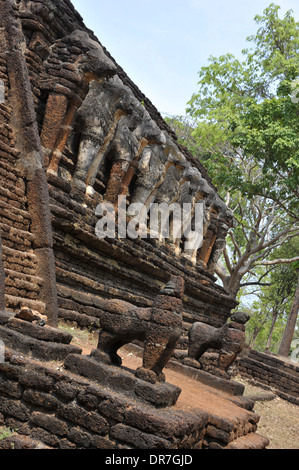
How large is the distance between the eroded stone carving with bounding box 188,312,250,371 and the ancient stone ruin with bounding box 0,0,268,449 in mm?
Answer: 26

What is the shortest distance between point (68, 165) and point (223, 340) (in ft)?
15.4

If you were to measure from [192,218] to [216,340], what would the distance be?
8.26 meters

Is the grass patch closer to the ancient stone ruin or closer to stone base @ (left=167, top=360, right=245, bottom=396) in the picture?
the ancient stone ruin

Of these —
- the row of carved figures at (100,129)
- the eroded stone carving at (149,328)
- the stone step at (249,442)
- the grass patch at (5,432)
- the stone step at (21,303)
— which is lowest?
the grass patch at (5,432)

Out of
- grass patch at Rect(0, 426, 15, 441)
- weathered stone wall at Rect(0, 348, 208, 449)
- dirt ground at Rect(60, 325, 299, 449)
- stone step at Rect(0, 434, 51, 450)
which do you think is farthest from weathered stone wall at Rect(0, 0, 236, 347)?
stone step at Rect(0, 434, 51, 450)

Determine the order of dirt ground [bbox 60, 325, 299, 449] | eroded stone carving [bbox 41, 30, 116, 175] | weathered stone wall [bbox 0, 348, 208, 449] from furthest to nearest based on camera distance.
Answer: eroded stone carving [bbox 41, 30, 116, 175], dirt ground [bbox 60, 325, 299, 449], weathered stone wall [bbox 0, 348, 208, 449]

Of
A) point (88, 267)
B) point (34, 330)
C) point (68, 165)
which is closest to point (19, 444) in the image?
point (34, 330)

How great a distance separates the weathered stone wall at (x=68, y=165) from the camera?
712cm

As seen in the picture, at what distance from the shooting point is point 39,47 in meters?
9.55

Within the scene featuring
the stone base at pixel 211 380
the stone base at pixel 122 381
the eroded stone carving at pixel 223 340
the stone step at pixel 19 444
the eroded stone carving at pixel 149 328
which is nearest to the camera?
the stone step at pixel 19 444

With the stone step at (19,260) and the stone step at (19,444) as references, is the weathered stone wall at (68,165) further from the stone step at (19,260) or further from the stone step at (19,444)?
the stone step at (19,444)

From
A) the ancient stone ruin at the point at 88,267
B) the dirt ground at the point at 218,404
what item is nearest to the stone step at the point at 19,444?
the ancient stone ruin at the point at 88,267

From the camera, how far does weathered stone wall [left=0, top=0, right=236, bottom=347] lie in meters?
7.12

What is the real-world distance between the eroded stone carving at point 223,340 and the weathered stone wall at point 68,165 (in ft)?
6.20
